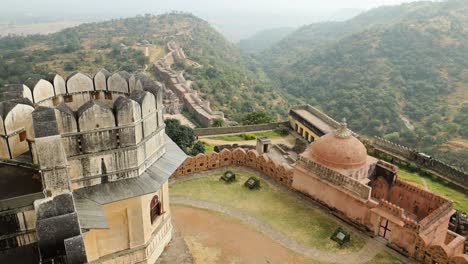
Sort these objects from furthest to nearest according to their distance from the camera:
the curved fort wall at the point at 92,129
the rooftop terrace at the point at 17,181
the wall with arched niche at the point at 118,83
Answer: the wall with arched niche at the point at 118,83 < the curved fort wall at the point at 92,129 < the rooftop terrace at the point at 17,181

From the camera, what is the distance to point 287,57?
124188 millimetres

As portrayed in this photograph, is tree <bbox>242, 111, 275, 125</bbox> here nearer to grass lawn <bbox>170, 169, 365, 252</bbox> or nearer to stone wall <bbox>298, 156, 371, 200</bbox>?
grass lawn <bbox>170, 169, 365, 252</bbox>

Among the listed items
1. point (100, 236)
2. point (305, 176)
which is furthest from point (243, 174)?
point (100, 236)

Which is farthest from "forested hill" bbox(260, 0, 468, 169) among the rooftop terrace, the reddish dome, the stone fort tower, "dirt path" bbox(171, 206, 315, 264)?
the rooftop terrace

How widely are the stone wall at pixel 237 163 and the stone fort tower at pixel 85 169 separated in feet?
27.0

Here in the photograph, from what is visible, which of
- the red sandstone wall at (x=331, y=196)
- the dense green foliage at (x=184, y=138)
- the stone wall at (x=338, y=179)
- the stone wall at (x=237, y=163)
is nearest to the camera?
the stone wall at (x=338, y=179)

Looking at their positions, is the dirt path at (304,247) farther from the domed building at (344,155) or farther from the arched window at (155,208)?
the arched window at (155,208)

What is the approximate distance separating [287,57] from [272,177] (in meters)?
103

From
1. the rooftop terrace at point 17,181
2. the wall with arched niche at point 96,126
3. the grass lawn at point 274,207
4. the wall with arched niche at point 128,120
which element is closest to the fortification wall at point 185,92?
the grass lawn at point 274,207

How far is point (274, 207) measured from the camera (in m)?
23.1

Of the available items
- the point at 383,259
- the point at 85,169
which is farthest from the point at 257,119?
the point at 85,169

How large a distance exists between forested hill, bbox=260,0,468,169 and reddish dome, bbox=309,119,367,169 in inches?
1217

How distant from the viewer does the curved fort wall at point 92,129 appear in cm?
1309

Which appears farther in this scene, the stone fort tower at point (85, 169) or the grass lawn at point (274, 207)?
the grass lawn at point (274, 207)
